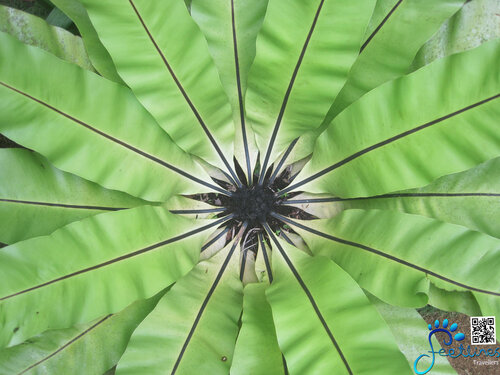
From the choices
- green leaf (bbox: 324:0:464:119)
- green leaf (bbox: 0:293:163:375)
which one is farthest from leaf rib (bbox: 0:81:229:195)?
green leaf (bbox: 324:0:464:119)

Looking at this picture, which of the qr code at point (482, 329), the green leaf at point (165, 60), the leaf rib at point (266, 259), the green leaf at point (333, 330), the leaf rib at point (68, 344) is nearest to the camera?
the green leaf at point (333, 330)

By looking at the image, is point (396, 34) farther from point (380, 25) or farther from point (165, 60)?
point (165, 60)

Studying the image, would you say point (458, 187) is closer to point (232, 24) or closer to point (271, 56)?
point (271, 56)

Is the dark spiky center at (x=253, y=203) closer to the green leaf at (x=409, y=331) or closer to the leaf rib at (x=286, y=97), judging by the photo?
the leaf rib at (x=286, y=97)

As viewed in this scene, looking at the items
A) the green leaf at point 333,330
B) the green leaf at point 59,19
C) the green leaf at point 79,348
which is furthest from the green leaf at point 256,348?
the green leaf at point 59,19

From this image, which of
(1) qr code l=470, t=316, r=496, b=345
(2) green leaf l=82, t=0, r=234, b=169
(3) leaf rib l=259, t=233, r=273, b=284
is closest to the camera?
(2) green leaf l=82, t=0, r=234, b=169

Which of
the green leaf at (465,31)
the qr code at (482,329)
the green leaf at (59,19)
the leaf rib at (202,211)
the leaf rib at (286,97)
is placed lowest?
the qr code at (482,329)

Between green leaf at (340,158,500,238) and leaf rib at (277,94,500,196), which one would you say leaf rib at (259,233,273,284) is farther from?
green leaf at (340,158,500,238)
